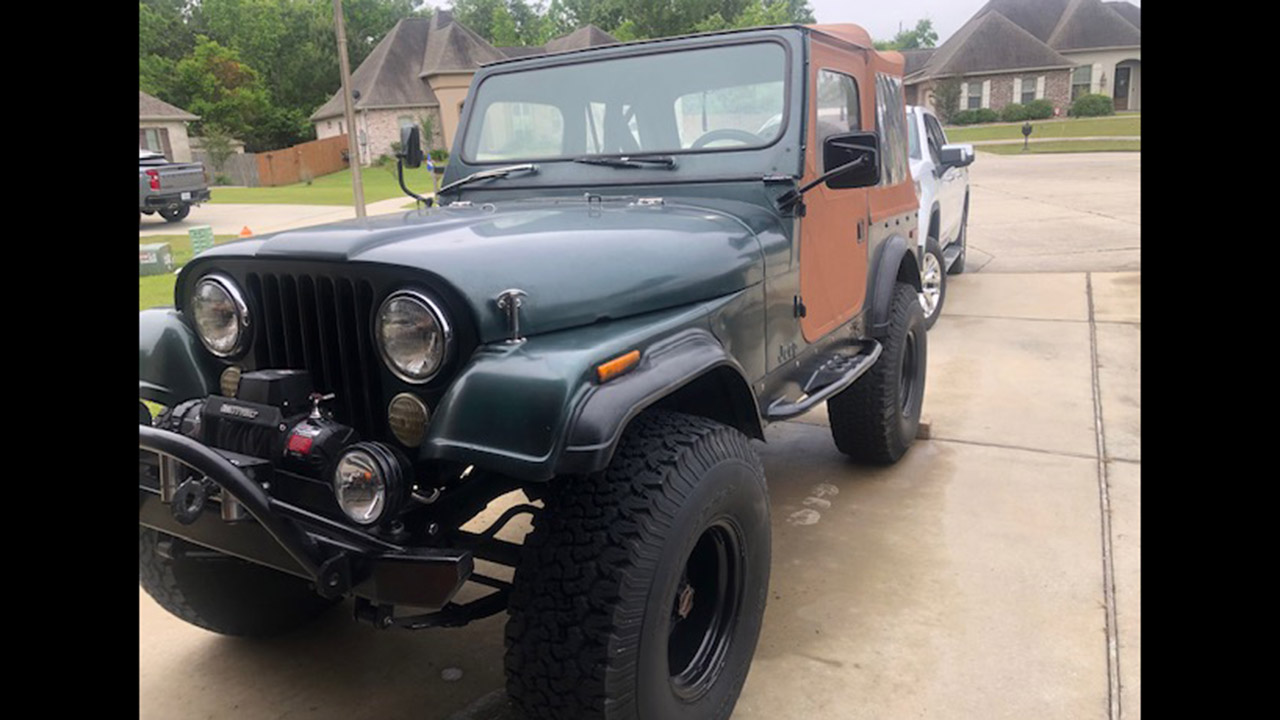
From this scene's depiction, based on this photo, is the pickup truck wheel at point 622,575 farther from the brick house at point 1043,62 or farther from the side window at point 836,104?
the brick house at point 1043,62

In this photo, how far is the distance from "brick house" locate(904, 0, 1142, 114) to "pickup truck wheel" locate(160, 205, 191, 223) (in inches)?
1456

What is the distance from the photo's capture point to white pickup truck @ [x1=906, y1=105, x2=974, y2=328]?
24.6 ft

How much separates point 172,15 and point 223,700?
5803 centimetres

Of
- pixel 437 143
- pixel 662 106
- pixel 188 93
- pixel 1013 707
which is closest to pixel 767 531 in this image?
pixel 1013 707

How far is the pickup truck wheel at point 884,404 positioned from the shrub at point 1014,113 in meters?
43.7

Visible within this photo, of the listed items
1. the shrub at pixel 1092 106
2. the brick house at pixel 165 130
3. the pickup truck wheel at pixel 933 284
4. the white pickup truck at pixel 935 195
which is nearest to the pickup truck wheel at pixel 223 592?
the white pickup truck at pixel 935 195

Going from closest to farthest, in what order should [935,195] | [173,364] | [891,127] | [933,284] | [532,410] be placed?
[532,410], [173,364], [891,127], [933,284], [935,195]

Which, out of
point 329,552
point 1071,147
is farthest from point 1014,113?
point 329,552

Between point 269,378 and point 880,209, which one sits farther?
point 880,209

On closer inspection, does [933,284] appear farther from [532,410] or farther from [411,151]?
[532,410]

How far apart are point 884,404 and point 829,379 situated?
78 centimetres

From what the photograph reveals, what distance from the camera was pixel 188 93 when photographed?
42.8m

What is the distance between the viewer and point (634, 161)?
338 centimetres

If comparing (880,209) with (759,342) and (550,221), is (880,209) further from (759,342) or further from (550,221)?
(550,221)
